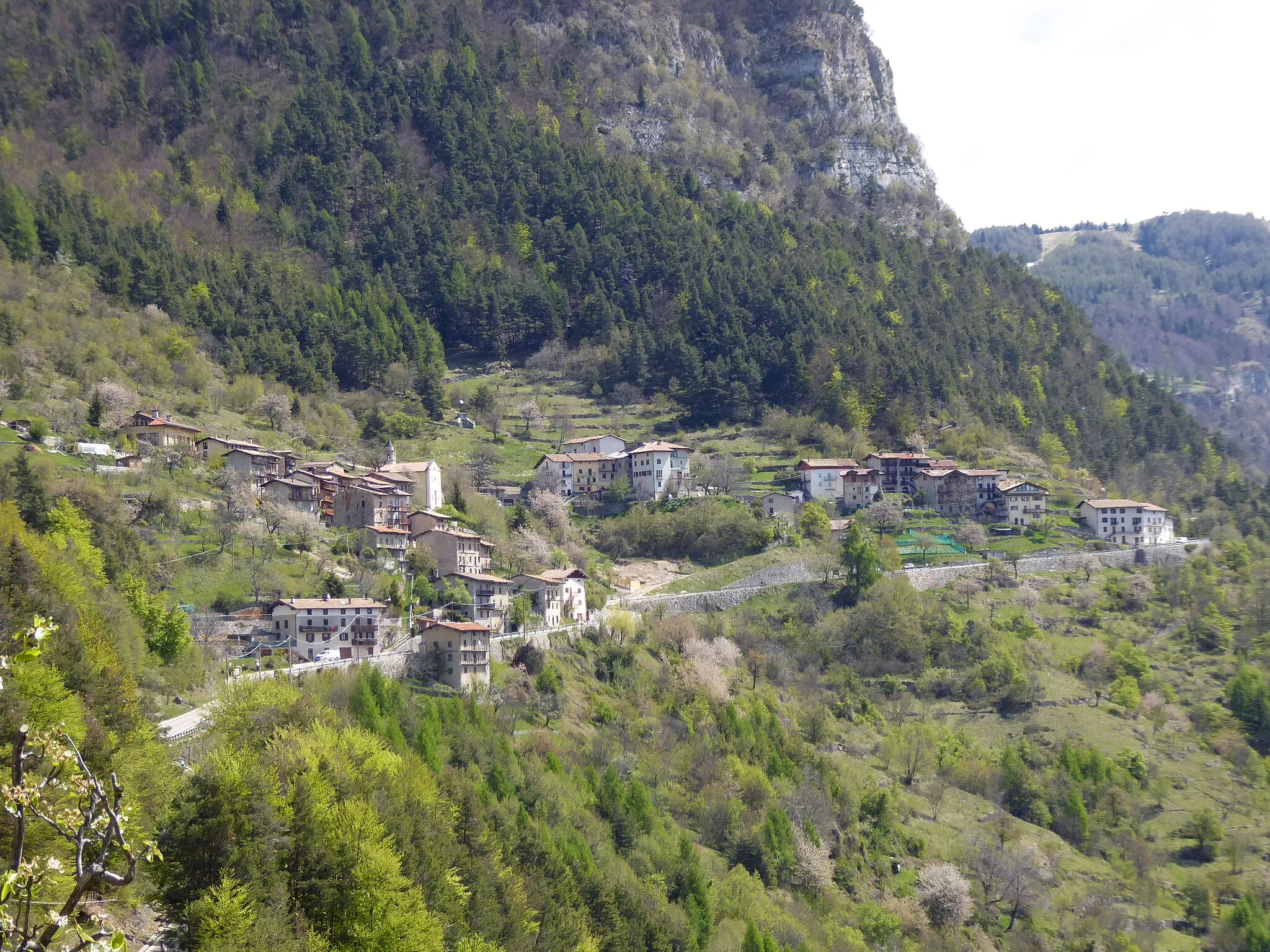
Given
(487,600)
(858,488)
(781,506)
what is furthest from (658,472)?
(487,600)

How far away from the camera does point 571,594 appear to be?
219ft

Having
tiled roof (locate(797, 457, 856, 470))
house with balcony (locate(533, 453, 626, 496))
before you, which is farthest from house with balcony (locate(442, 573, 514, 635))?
tiled roof (locate(797, 457, 856, 470))

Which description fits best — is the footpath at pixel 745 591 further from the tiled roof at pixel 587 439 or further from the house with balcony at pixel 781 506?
the tiled roof at pixel 587 439

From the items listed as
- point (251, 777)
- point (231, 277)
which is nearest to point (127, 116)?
point (231, 277)

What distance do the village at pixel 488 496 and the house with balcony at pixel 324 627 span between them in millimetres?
57

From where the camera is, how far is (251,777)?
97.5ft

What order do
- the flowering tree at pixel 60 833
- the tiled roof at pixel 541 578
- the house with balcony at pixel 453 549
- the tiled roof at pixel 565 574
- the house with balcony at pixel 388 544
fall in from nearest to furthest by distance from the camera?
1. the flowering tree at pixel 60 833
2. the tiled roof at pixel 541 578
3. the house with balcony at pixel 388 544
4. the tiled roof at pixel 565 574
5. the house with balcony at pixel 453 549

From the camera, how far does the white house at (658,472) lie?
87250 millimetres

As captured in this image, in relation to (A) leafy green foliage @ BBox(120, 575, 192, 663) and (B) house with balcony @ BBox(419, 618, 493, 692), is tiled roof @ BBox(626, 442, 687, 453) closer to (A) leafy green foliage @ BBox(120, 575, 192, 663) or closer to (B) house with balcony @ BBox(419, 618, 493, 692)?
(B) house with balcony @ BBox(419, 618, 493, 692)

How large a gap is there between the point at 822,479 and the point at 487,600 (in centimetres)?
3401

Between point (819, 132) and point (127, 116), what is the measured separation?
74.8 m

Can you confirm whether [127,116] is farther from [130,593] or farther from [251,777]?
[251,777]

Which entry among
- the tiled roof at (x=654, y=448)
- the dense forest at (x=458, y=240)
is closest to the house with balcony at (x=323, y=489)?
the tiled roof at (x=654, y=448)

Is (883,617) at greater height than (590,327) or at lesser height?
lesser
